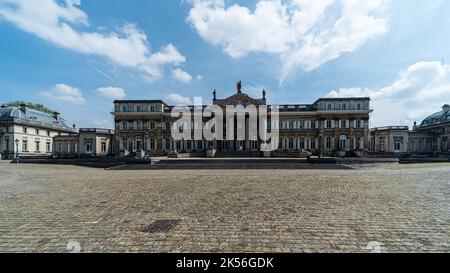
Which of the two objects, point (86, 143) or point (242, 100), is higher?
point (242, 100)

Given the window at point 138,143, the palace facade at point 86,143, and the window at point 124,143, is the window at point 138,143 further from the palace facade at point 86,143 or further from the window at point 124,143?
the palace facade at point 86,143

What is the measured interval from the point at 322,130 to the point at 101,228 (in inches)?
1981

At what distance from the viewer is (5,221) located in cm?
507

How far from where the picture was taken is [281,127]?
4956 cm

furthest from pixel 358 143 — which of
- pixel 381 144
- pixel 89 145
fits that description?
pixel 89 145

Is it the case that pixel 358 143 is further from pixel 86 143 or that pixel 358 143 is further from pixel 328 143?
pixel 86 143

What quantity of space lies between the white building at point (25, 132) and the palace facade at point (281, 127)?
16.4m

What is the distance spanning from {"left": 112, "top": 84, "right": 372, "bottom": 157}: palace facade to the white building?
16405mm

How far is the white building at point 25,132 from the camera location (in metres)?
42.9

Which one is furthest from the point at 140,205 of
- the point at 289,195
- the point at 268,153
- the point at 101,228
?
the point at 268,153

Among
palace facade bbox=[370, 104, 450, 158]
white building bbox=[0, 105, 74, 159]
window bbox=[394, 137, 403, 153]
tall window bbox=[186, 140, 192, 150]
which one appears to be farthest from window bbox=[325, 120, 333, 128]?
white building bbox=[0, 105, 74, 159]

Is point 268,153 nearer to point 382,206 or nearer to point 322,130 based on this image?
point 322,130

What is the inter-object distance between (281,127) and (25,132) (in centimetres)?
5592

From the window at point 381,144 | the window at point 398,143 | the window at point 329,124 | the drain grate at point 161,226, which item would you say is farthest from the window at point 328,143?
the drain grate at point 161,226
